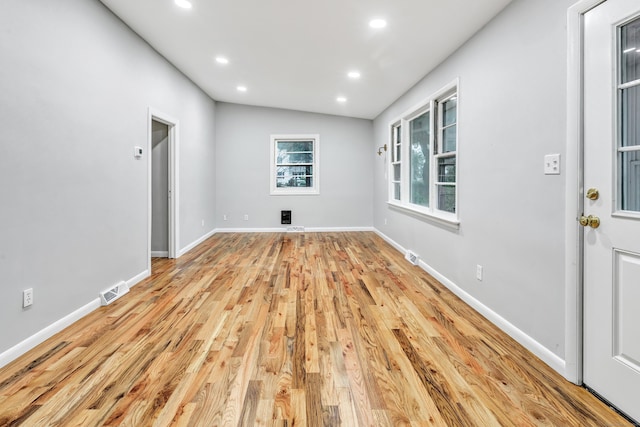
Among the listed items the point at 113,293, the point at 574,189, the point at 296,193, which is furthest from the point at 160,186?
the point at 574,189

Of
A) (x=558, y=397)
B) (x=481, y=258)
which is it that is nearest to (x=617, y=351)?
(x=558, y=397)

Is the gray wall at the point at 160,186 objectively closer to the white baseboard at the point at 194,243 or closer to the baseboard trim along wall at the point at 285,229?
the white baseboard at the point at 194,243

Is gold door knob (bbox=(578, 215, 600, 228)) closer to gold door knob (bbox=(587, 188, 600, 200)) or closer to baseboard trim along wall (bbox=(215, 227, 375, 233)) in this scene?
gold door knob (bbox=(587, 188, 600, 200))

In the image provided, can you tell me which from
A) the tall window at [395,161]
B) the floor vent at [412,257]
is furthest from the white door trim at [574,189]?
the tall window at [395,161]

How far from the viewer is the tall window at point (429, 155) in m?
3.65

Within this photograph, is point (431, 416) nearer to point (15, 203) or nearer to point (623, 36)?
point (623, 36)

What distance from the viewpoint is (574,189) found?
181 centimetres

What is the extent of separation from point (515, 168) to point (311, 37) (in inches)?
90.0

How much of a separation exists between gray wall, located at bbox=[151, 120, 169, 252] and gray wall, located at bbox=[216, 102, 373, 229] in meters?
2.26

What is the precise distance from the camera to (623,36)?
158cm

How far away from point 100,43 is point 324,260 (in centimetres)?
339

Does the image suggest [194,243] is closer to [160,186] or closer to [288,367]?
[160,186]

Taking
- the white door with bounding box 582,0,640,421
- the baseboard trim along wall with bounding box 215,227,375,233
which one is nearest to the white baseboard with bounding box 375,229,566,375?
the white door with bounding box 582,0,640,421

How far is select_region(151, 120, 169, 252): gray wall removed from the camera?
494 centimetres
